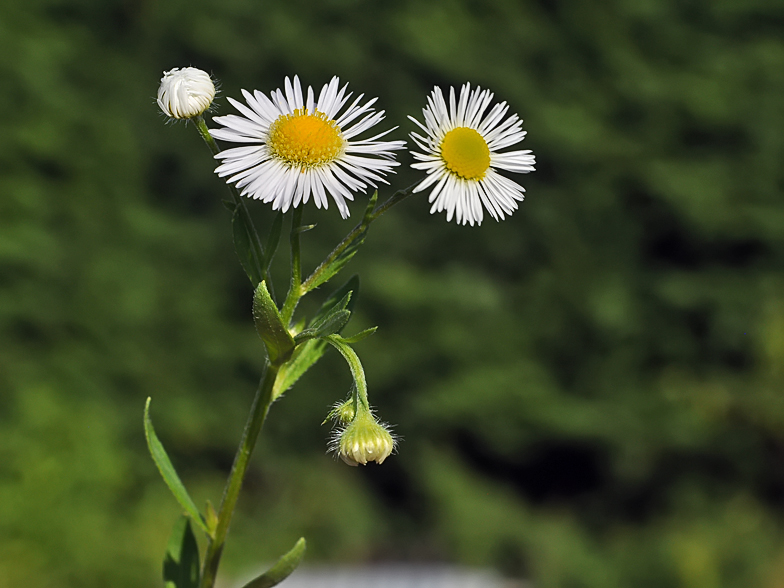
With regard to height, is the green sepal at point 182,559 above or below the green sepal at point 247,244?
below

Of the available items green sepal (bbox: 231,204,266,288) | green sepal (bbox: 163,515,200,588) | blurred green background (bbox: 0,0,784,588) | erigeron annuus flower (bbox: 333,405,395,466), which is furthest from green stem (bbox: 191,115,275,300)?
blurred green background (bbox: 0,0,784,588)

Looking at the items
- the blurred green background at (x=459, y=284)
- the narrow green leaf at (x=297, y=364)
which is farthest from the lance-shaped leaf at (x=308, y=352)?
the blurred green background at (x=459, y=284)

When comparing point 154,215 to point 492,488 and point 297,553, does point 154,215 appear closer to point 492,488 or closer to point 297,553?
point 492,488

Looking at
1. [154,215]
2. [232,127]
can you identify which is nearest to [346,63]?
[154,215]

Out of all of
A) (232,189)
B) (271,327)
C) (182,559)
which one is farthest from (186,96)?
(182,559)

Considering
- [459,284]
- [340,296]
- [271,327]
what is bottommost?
[271,327]

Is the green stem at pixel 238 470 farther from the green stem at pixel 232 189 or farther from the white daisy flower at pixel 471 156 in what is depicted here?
the white daisy flower at pixel 471 156

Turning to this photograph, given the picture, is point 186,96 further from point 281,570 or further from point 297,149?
point 281,570
